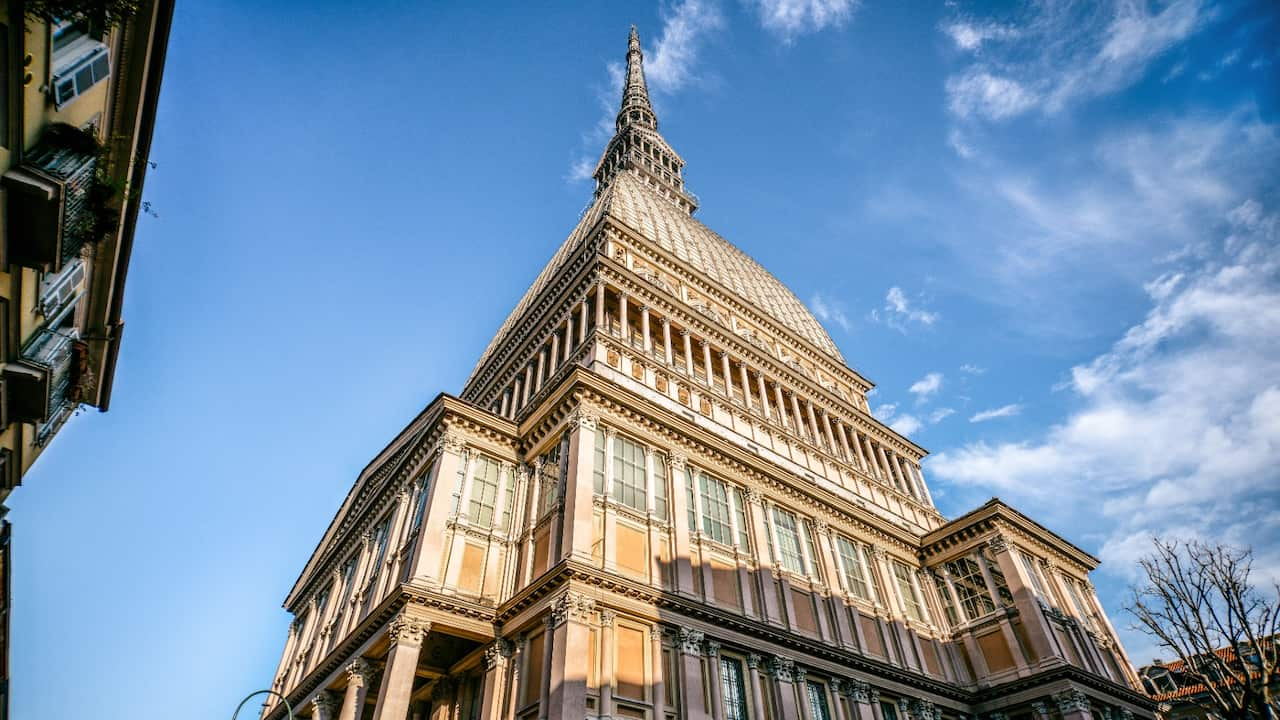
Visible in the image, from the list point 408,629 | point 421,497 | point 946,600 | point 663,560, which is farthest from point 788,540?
point 408,629

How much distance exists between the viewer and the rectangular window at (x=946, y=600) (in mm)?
34000

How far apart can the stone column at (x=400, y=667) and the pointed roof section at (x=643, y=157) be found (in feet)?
177

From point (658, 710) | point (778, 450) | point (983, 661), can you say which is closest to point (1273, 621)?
point (983, 661)

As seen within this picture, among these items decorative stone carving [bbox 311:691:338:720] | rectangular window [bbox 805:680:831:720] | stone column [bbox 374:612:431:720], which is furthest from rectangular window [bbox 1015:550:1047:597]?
decorative stone carving [bbox 311:691:338:720]

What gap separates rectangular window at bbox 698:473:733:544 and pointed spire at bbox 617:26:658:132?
201 ft

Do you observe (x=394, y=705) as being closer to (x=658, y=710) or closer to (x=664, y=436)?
(x=658, y=710)

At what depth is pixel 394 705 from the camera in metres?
19.5

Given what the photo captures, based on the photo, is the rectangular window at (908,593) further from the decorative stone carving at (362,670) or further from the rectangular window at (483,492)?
the decorative stone carving at (362,670)

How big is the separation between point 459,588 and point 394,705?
4.36 metres

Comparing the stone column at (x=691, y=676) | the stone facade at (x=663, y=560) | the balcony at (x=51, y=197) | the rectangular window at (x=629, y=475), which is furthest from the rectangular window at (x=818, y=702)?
the balcony at (x=51, y=197)

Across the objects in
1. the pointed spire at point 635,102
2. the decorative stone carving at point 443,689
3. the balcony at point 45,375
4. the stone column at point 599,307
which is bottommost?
the decorative stone carving at point 443,689

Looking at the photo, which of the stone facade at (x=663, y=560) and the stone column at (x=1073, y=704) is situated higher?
the stone facade at (x=663, y=560)

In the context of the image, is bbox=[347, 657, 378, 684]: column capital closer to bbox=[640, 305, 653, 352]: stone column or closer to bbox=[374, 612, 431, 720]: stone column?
bbox=[374, 612, 431, 720]: stone column

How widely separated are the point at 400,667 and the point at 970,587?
97.9 feet
